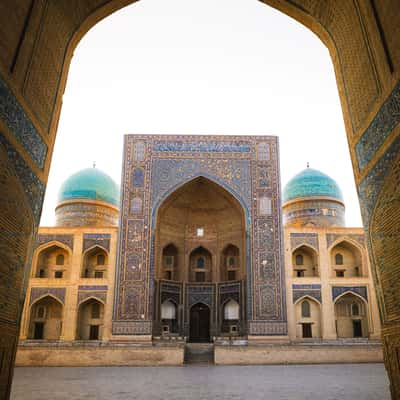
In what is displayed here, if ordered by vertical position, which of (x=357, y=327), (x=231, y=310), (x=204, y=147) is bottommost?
(x=357, y=327)

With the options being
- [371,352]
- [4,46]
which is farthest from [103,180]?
[4,46]

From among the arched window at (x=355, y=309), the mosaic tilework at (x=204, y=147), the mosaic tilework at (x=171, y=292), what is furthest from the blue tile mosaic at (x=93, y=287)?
the arched window at (x=355, y=309)

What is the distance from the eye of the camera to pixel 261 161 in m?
16.7

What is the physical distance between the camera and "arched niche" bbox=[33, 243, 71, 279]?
17.1 m

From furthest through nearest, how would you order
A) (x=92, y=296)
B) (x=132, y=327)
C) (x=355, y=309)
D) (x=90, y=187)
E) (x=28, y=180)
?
(x=90, y=187), (x=355, y=309), (x=92, y=296), (x=132, y=327), (x=28, y=180)

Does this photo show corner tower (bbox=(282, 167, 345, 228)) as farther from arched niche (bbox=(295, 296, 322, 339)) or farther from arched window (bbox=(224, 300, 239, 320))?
arched window (bbox=(224, 300, 239, 320))

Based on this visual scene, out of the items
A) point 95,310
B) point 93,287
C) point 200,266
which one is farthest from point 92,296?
point 200,266

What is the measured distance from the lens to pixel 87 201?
20.7 m

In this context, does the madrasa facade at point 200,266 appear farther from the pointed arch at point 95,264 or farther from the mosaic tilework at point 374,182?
the mosaic tilework at point 374,182

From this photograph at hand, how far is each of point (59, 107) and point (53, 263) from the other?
13.0m

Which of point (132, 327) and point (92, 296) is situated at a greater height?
point (92, 296)

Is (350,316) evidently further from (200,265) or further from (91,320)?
(91,320)

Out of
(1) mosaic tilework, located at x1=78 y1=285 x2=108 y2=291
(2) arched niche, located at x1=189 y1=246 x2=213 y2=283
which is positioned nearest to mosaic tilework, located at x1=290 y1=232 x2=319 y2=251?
(2) arched niche, located at x1=189 y1=246 x2=213 y2=283

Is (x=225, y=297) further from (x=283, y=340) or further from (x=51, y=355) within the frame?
(x=51, y=355)
